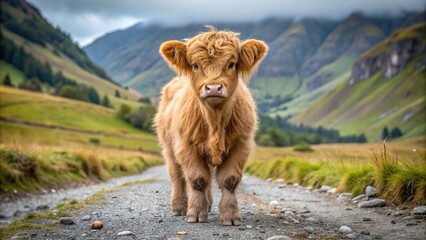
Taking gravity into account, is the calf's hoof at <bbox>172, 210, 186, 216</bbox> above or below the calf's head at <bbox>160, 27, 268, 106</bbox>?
below

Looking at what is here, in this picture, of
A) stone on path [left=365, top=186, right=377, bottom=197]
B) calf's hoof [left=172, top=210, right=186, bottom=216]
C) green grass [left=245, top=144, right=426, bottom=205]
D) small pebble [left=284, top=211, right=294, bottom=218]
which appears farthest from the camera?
stone on path [left=365, top=186, right=377, bottom=197]

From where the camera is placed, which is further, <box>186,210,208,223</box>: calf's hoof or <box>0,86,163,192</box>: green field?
<box>0,86,163,192</box>: green field

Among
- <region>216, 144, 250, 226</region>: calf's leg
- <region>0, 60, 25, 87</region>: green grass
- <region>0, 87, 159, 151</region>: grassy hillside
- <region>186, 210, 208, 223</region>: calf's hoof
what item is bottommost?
<region>0, 87, 159, 151</region>: grassy hillside

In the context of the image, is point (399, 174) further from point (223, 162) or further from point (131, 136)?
point (131, 136)

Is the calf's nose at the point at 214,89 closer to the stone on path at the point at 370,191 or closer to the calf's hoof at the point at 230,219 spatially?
the calf's hoof at the point at 230,219

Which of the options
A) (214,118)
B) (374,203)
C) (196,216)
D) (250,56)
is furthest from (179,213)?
(374,203)

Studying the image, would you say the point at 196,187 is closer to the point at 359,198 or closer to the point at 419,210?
the point at 419,210

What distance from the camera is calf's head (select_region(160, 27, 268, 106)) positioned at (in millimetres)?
8094

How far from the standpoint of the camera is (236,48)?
29.0ft

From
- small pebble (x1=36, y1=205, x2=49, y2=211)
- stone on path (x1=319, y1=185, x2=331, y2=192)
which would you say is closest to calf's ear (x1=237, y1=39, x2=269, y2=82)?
stone on path (x1=319, y1=185, x2=331, y2=192)

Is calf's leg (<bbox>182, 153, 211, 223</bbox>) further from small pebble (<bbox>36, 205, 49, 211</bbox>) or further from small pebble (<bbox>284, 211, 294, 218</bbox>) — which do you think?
small pebble (<bbox>36, 205, 49, 211</bbox>)

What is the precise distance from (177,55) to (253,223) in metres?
3.40

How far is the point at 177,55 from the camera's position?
893cm

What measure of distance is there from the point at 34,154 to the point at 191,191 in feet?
39.7
